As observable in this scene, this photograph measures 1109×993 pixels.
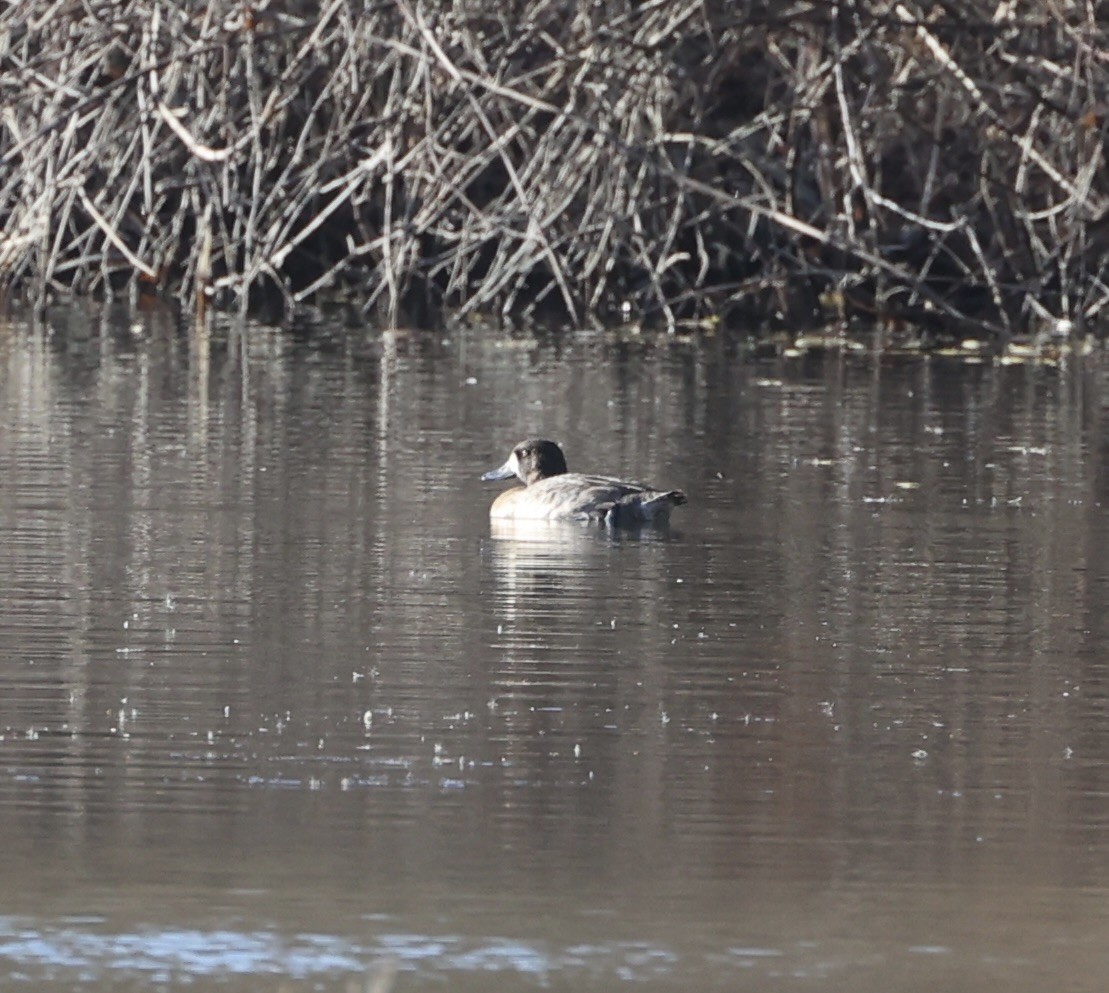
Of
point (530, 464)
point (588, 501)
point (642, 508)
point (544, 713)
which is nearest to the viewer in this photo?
point (544, 713)

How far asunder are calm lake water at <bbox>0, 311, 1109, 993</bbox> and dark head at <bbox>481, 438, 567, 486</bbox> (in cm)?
23

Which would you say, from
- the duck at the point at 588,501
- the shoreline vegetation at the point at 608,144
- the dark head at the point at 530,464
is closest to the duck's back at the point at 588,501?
the duck at the point at 588,501

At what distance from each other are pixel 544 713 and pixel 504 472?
4174 mm

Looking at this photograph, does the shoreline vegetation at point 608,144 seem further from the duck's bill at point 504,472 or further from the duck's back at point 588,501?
the duck's back at point 588,501

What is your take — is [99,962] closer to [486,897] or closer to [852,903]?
[486,897]

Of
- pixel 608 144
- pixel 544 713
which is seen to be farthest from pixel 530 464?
pixel 608 144

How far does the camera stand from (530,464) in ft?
33.7

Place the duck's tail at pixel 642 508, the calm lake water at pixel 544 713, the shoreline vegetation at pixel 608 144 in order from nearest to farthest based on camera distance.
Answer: the calm lake water at pixel 544 713 → the duck's tail at pixel 642 508 → the shoreline vegetation at pixel 608 144

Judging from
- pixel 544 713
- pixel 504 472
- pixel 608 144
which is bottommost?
pixel 544 713

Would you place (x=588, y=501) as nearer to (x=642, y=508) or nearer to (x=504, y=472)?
(x=642, y=508)

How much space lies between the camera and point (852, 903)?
4727mm

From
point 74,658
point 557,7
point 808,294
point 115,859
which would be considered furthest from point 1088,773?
point 808,294

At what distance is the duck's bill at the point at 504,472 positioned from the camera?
10305 millimetres

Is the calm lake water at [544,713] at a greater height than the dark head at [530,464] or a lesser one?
lesser
